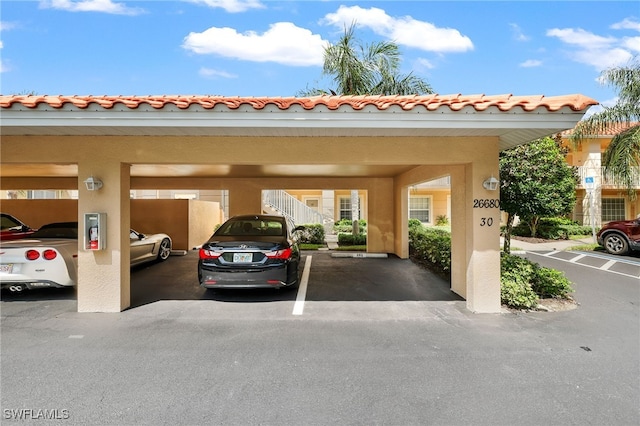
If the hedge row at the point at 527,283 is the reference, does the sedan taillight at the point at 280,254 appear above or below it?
above

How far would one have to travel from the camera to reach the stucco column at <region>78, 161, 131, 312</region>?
16.6ft

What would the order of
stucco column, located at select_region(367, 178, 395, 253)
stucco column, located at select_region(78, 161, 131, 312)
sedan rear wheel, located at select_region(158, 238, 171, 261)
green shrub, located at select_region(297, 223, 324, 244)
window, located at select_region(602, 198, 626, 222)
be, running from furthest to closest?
window, located at select_region(602, 198, 626, 222) < green shrub, located at select_region(297, 223, 324, 244) < stucco column, located at select_region(367, 178, 395, 253) < sedan rear wheel, located at select_region(158, 238, 171, 261) < stucco column, located at select_region(78, 161, 131, 312)

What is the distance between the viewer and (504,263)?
5980 mm

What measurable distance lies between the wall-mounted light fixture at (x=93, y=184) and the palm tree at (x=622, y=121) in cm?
1573

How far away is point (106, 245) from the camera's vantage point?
5.09 m

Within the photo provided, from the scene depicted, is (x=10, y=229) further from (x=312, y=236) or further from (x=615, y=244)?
(x=615, y=244)

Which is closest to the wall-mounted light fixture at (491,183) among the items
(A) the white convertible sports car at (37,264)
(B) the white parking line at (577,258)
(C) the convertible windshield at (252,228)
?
(C) the convertible windshield at (252,228)

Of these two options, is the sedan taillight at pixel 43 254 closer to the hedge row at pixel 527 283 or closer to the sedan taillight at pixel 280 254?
the sedan taillight at pixel 280 254

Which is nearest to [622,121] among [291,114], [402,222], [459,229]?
[402,222]

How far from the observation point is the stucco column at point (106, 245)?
199 inches

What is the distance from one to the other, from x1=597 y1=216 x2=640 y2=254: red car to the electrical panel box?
48.0 feet

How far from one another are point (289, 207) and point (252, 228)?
1049cm

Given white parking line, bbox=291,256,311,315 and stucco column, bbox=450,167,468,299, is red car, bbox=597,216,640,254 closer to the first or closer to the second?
stucco column, bbox=450,167,468,299

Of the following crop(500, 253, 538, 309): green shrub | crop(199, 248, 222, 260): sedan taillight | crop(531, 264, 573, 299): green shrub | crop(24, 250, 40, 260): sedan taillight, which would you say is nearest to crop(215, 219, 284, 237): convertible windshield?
crop(199, 248, 222, 260): sedan taillight
